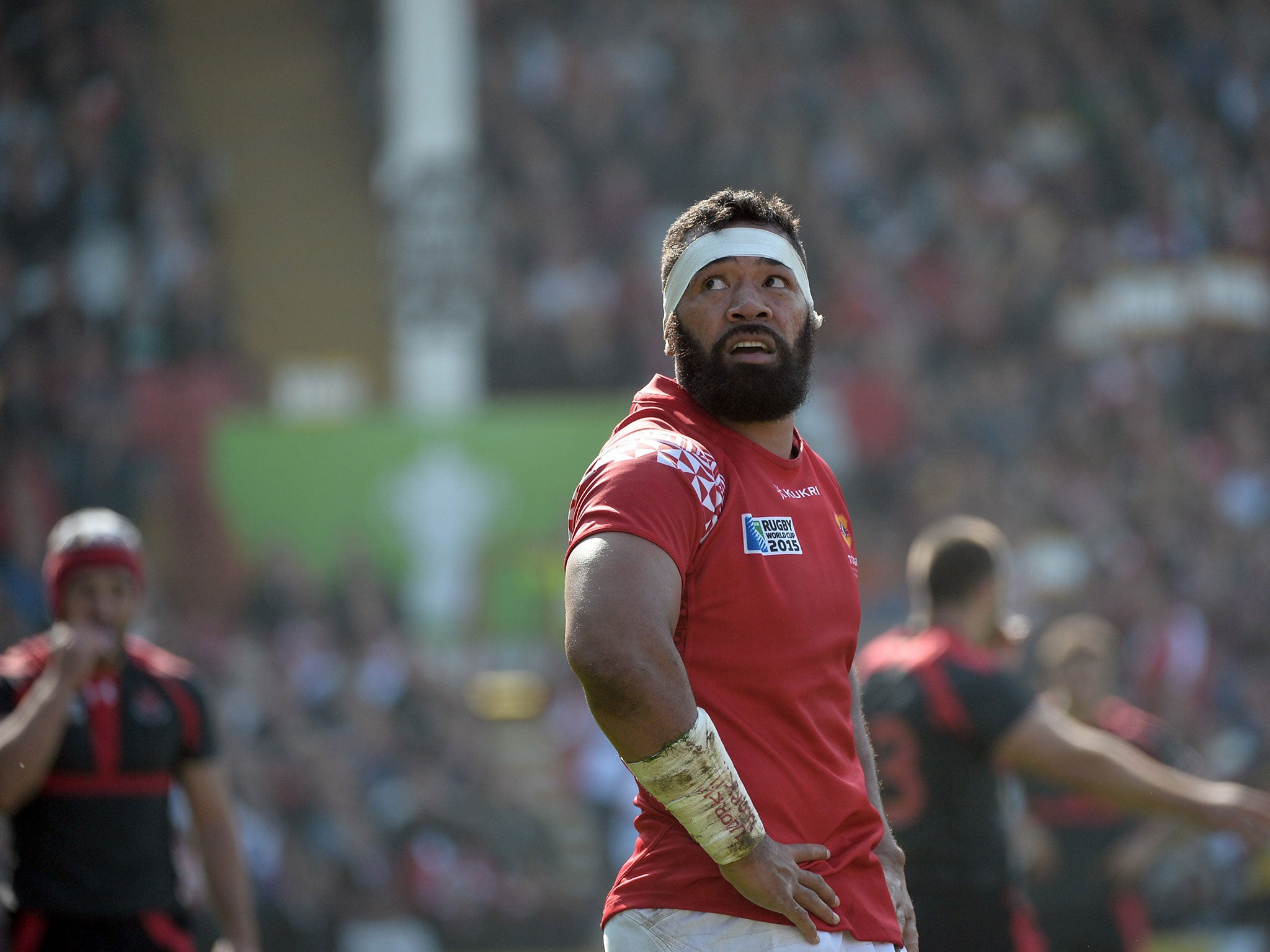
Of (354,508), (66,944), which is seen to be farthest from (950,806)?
(354,508)

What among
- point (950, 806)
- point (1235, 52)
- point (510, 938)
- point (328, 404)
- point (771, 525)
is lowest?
point (510, 938)

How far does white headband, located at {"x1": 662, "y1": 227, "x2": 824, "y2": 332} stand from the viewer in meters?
3.14

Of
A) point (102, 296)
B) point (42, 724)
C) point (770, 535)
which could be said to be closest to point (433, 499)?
point (102, 296)

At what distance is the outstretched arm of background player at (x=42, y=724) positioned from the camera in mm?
4527

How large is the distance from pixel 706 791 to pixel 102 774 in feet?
9.16

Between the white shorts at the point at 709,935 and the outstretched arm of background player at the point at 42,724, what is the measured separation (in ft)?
8.06

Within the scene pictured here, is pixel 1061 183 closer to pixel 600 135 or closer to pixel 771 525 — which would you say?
pixel 600 135

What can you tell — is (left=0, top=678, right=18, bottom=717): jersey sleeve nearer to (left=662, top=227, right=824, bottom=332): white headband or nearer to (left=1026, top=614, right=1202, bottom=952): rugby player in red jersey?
(left=662, top=227, right=824, bottom=332): white headband

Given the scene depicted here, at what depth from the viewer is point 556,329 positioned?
1582 cm

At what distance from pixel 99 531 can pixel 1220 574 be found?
39.9ft

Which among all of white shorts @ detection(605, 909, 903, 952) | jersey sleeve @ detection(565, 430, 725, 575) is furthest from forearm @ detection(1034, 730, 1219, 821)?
jersey sleeve @ detection(565, 430, 725, 575)

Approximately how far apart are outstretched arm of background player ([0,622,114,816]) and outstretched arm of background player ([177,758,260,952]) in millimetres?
503

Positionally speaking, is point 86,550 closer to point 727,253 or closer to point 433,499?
point 727,253

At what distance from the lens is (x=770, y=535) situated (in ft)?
9.57
